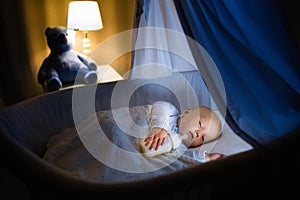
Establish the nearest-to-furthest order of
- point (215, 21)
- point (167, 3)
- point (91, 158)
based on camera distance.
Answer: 1. point (215, 21)
2. point (91, 158)
3. point (167, 3)

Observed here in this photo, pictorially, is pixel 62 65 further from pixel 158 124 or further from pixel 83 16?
pixel 158 124

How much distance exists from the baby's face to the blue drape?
50 centimetres

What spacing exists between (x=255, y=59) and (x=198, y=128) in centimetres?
64

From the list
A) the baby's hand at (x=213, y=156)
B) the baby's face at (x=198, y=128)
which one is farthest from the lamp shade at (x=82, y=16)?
the baby's hand at (x=213, y=156)

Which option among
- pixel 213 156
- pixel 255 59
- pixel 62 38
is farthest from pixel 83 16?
pixel 255 59

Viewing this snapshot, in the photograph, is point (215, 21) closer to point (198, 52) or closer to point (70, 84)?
point (198, 52)

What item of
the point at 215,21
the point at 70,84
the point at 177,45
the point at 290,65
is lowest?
the point at 70,84

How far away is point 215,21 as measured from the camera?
3.26 ft

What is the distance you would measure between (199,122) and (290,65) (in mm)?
693

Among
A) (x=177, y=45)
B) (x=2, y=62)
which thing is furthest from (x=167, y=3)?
(x=2, y=62)

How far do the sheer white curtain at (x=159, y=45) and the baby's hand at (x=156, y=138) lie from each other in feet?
1.82

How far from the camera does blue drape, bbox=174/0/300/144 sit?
34.7 inches

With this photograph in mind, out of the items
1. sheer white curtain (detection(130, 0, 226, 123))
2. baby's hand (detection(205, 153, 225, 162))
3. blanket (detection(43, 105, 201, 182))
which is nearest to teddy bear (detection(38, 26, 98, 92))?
sheer white curtain (detection(130, 0, 226, 123))

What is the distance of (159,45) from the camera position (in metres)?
1.92
